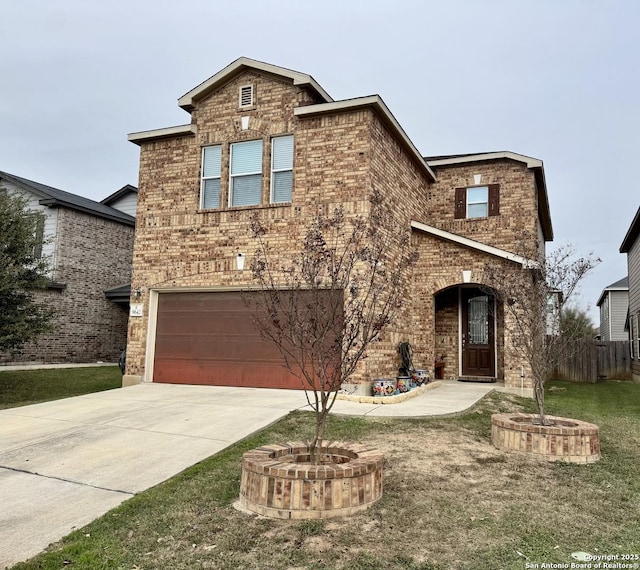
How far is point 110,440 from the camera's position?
7.05 m

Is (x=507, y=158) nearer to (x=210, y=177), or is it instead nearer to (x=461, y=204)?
(x=461, y=204)

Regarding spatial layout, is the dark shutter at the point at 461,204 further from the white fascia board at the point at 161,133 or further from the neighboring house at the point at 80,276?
the neighboring house at the point at 80,276

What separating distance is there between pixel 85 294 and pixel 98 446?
16048 mm

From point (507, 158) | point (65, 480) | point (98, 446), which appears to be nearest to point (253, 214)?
point (98, 446)

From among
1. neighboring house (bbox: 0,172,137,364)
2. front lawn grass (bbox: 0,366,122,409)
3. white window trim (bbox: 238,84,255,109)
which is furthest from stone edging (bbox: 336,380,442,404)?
neighboring house (bbox: 0,172,137,364)

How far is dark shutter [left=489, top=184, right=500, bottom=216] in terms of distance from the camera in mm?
14852

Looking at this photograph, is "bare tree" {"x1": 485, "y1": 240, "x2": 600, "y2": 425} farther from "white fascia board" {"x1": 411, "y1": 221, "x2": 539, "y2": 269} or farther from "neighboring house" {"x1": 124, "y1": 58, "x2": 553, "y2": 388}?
"white fascia board" {"x1": 411, "y1": 221, "x2": 539, "y2": 269}

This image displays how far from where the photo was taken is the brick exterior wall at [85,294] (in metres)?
20.0

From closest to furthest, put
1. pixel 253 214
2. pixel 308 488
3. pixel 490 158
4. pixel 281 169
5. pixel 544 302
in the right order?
pixel 308 488 → pixel 544 302 → pixel 253 214 → pixel 281 169 → pixel 490 158

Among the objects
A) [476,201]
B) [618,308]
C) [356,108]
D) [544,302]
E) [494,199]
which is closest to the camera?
[544,302]

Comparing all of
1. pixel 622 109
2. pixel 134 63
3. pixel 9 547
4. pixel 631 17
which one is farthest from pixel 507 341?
pixel 622 109

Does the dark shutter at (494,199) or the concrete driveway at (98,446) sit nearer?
the concrete driveway at (98,446)

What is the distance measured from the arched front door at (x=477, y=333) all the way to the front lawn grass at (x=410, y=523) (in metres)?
7.85

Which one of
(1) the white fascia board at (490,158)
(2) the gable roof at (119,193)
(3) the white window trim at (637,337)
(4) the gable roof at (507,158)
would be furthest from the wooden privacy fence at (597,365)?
(2) the gable roof at (119,193)
